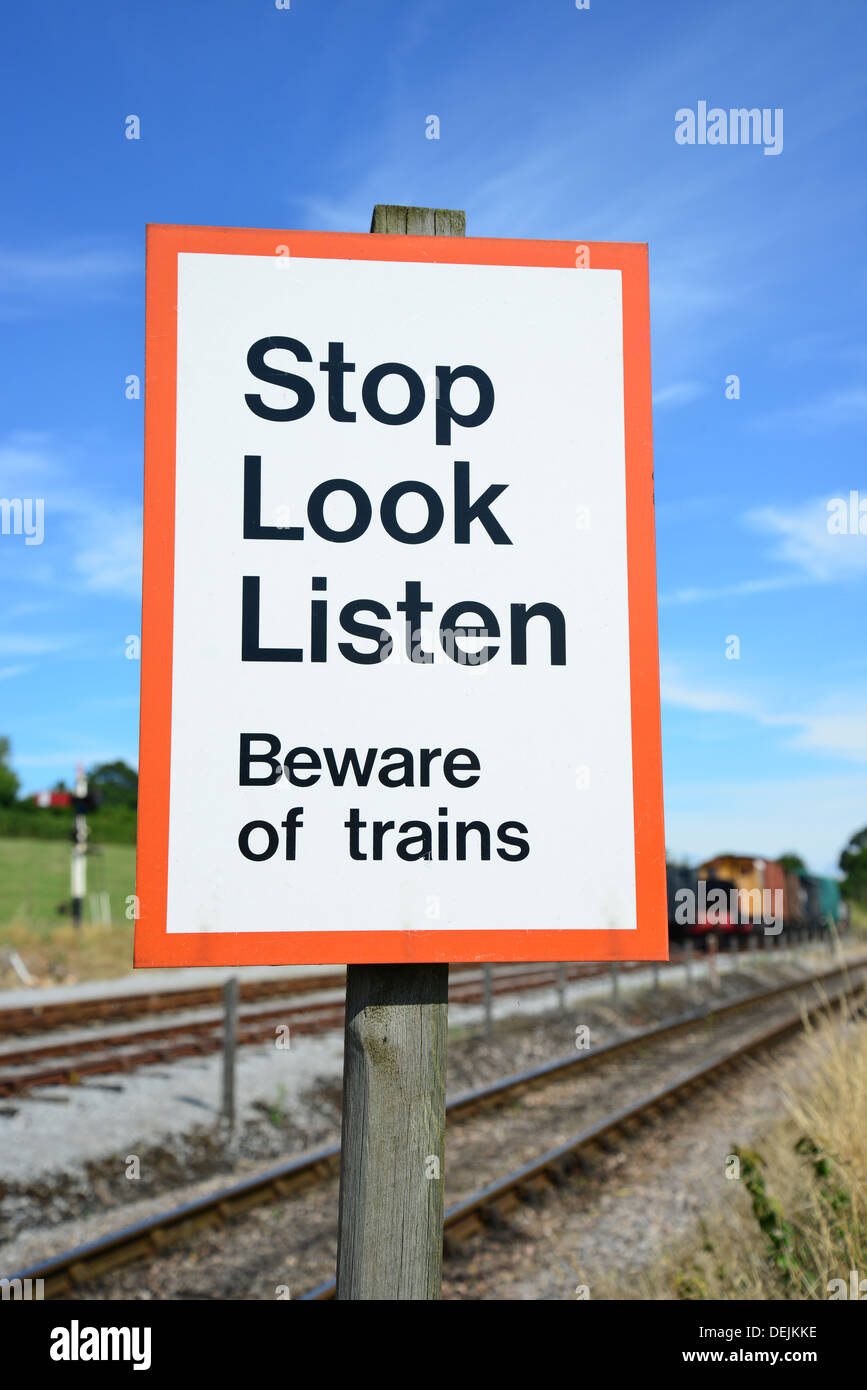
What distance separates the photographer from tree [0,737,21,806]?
84963mm

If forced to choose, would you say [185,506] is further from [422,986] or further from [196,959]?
[422,986]

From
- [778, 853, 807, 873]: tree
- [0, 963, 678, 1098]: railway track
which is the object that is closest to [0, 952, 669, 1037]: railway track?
[0, 963, 678, 1098]: railway track

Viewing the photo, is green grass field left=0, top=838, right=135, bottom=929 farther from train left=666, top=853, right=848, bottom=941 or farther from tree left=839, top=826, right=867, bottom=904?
tree left=839, top=826, right=867, bottom=904

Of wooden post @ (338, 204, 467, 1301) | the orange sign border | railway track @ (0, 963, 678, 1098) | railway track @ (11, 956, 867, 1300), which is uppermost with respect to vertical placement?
the orange sign border

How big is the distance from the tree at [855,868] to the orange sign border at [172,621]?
8740cm

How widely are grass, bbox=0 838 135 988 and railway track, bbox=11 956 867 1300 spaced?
15.1 feet

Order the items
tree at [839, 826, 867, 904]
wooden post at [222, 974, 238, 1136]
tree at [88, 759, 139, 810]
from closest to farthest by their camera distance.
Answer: wooden post at [222, 974, 238, 1136]
tree at [839, 826, 867, 904]
tree at [88, 759, 139, 810]

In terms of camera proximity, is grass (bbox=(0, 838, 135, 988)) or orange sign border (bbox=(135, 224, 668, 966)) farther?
grass (bbox=(0, 838, 135, 988))

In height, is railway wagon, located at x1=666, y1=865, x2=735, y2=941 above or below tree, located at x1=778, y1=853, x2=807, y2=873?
below

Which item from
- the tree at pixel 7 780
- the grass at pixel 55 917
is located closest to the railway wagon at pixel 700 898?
the grass at pixel 55 917

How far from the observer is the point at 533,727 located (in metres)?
2.01

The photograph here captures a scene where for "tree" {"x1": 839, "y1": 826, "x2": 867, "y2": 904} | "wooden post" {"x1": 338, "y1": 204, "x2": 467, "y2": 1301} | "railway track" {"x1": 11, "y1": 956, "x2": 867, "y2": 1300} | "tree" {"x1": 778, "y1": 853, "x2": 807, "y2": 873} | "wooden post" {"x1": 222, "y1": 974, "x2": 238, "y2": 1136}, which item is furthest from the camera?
"tree" {"x1": 839, "y1": 826, "x2": 867, "y2": 904}

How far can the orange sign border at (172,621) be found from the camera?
1.93 metres
